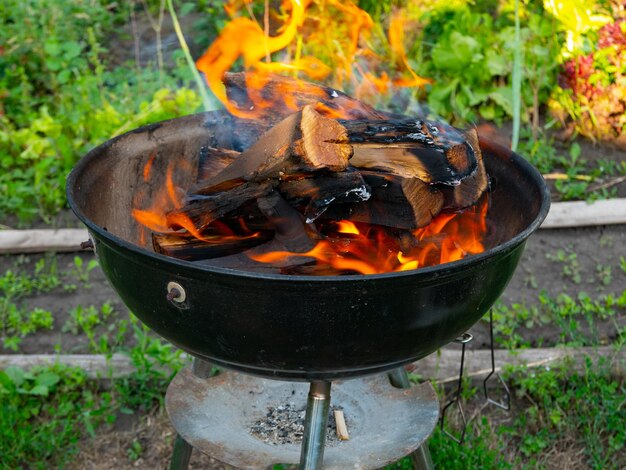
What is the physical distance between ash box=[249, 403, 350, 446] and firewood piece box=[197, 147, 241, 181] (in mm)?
778

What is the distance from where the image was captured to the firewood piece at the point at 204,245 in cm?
173

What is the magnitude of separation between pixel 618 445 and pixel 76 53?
3737 mm

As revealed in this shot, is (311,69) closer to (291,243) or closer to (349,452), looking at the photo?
(291,243)

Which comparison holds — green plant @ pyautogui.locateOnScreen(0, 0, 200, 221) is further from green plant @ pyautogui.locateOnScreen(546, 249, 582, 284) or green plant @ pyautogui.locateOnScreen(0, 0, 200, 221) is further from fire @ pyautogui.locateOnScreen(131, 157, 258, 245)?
green plant @ pyautogui.locateOnScreen(546, 249, 582, 284)

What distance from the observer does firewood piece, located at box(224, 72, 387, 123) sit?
2.08 m

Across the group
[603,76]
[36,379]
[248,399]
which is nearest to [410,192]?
[248,399]

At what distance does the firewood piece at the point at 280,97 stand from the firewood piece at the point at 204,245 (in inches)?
18.1

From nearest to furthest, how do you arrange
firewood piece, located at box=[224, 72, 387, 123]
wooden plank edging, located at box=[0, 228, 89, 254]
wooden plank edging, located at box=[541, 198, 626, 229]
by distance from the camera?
firewood piece, located at box=[224, 72, 387, 123], wooden plank edging, located at box=[0, 228, 89, 254], wooden plank edging, located at box=[541, 198, 626, 229]

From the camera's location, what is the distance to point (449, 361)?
291 cm

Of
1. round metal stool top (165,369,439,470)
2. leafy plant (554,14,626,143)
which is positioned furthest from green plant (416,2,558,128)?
round metal stool top (165,369,439,470)

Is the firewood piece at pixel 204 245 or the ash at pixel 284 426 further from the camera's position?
the ash at pixel 284 426

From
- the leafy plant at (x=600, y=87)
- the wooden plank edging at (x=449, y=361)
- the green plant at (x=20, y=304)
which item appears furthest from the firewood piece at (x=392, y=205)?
the leafy plant at (x=600, y=87)

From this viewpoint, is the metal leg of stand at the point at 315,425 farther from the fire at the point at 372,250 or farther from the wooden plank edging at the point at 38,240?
the wooden plank edging at the point at 38,240

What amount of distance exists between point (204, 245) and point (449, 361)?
1466mm
